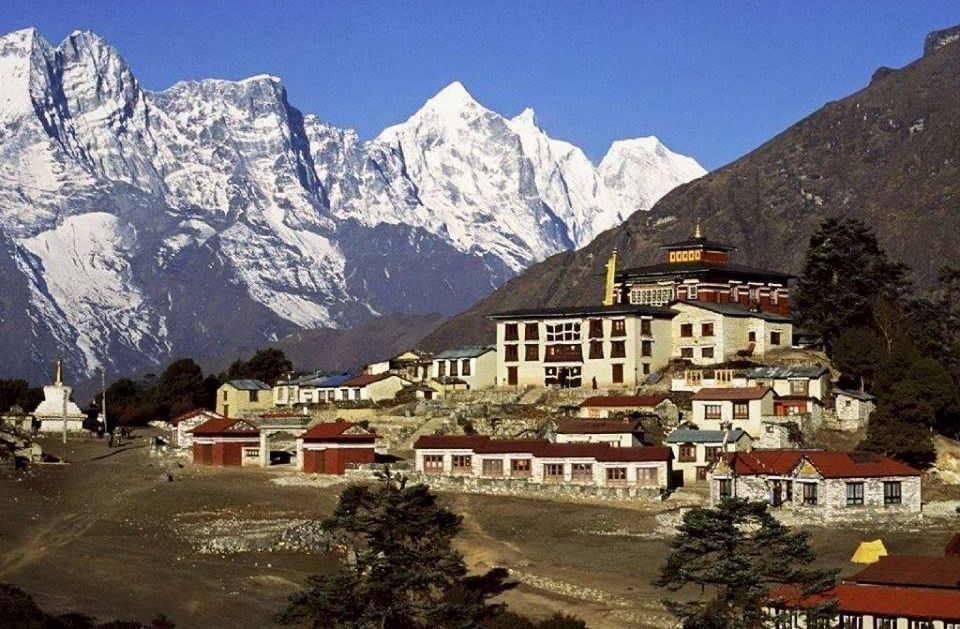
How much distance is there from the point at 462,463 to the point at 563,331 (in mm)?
20516

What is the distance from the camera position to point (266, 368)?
167375 mm

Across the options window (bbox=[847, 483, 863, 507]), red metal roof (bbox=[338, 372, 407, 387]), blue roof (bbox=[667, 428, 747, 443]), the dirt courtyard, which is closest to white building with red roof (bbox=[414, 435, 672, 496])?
blue roof (bbox=[667, 428, 747, 443])

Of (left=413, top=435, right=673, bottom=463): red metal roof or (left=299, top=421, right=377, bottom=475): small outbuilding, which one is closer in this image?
(left=413, top=435, right=673, bottom=463): red metal roof

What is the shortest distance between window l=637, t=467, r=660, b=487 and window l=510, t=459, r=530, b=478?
7.13 m

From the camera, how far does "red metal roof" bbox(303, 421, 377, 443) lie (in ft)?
374

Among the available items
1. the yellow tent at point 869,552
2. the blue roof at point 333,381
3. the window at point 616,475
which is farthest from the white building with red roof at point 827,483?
the blue roof at point 333,381

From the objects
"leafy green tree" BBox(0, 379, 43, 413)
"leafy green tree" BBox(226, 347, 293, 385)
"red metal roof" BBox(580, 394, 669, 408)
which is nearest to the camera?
"red metal roof" BBox(580, 394, 669, 408)

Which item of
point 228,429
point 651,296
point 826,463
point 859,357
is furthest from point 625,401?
point 228,429

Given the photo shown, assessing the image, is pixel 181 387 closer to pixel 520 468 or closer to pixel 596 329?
pixel 596 329

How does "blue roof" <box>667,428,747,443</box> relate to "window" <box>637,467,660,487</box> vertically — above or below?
above

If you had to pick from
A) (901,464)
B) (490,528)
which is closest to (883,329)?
(901,464)

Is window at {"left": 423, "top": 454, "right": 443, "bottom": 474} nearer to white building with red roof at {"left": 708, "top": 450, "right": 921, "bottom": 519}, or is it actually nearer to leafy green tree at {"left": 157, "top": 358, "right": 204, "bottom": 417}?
white building with red roof at {"left": 708, "top": 450, "right": 921, "bottom": 519}

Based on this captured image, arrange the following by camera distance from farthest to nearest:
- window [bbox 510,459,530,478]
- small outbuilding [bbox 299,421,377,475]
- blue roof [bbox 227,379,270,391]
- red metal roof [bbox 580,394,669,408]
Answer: blue roof [bbox 227,379,270,391]
red metal roof [bbox 580,394,669,408]
small outbuilding [bbox 299,421,377,475]
window [bbox 510,459,530,478]

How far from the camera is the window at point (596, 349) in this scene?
125125mm
